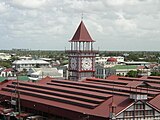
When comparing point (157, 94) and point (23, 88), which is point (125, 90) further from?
point (23, 88)

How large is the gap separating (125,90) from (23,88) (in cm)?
1808

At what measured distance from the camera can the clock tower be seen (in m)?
67.5

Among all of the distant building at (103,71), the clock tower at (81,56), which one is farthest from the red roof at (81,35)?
the distant building at (103,71)

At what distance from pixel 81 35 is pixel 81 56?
12.3 feet

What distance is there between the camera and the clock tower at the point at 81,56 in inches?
2657

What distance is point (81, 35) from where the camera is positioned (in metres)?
68.2

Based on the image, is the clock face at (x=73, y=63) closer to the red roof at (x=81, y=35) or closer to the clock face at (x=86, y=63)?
the clock face at (x=86, y=63)

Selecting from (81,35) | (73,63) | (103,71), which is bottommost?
(103,71)

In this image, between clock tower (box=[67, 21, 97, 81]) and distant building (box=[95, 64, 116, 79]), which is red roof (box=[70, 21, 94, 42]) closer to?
clock tower (box=[67, 21, 97, 81])

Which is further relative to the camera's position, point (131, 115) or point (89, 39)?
point (89, 39)

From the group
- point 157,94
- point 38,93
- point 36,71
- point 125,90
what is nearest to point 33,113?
point 38,93

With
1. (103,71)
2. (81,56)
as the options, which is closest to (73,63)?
(81,56)

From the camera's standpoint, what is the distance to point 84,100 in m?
43.2

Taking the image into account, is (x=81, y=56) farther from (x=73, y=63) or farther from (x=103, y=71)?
(x=103, y=71)
